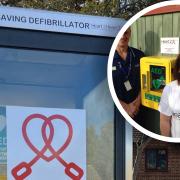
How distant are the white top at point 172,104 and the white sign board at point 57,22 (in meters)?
0.54

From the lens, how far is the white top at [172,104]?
11.4 feet

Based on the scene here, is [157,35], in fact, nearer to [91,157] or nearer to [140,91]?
[140,91]

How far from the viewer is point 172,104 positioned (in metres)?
3.49

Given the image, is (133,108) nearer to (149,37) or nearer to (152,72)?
(152,72)

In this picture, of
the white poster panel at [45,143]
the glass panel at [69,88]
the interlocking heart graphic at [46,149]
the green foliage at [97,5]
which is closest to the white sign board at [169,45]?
the glass panel at [69,88]

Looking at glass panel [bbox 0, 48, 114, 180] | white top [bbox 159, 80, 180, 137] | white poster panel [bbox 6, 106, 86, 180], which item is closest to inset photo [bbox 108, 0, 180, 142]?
white top [bbox 159, 80, 180, 137]

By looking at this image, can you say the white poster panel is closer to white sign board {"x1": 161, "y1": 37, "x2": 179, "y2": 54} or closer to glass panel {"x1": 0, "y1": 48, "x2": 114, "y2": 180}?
glass panel {"x1": 0, "y1": 48, "x2": 114, "y2": 180}

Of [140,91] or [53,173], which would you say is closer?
[53,173]

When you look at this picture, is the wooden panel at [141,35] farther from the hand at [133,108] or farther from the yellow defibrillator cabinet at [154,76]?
the hand at [133,108]

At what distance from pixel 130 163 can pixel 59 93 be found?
0.72 meters

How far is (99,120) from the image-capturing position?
10.7 ft

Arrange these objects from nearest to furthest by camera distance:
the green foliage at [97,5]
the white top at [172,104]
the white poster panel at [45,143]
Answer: the white poster panel at [45,143] → the white top at [172,104] → the green foliage at [97,5]

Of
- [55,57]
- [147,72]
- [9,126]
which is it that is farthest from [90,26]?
[9,126]

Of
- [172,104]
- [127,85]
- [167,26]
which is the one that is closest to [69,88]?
[127,85]
